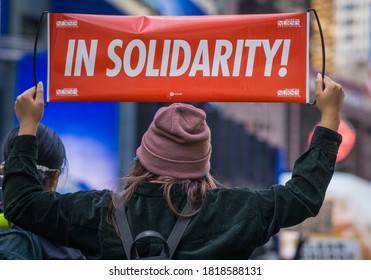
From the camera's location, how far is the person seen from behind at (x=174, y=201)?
2.27 metres

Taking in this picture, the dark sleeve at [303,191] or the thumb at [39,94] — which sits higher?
the thumb at [39,94]

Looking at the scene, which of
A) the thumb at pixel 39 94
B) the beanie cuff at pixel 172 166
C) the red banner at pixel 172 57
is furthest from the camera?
the red banner at pixel 172 57

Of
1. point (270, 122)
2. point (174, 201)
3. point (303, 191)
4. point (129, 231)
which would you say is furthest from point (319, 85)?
point (270, 122)

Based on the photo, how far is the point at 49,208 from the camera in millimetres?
2299

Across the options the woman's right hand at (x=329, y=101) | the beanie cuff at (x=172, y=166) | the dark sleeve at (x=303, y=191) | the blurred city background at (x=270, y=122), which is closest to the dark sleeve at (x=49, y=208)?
the beanie cuff at (x=172, y=166)

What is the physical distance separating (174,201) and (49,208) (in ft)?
1.22

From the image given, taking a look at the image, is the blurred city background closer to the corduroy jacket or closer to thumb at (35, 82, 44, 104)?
thumb at (35, 82, 44, 104)

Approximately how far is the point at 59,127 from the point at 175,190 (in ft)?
25.8

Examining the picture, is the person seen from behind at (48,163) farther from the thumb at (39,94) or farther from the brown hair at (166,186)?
the brown hair at (166,186)

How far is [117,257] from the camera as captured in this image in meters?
2.27

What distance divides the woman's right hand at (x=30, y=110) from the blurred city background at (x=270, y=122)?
7.94m

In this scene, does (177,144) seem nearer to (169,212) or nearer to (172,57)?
(169,212)

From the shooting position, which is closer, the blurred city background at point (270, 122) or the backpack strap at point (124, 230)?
the backpack strap at point (124, 230)
